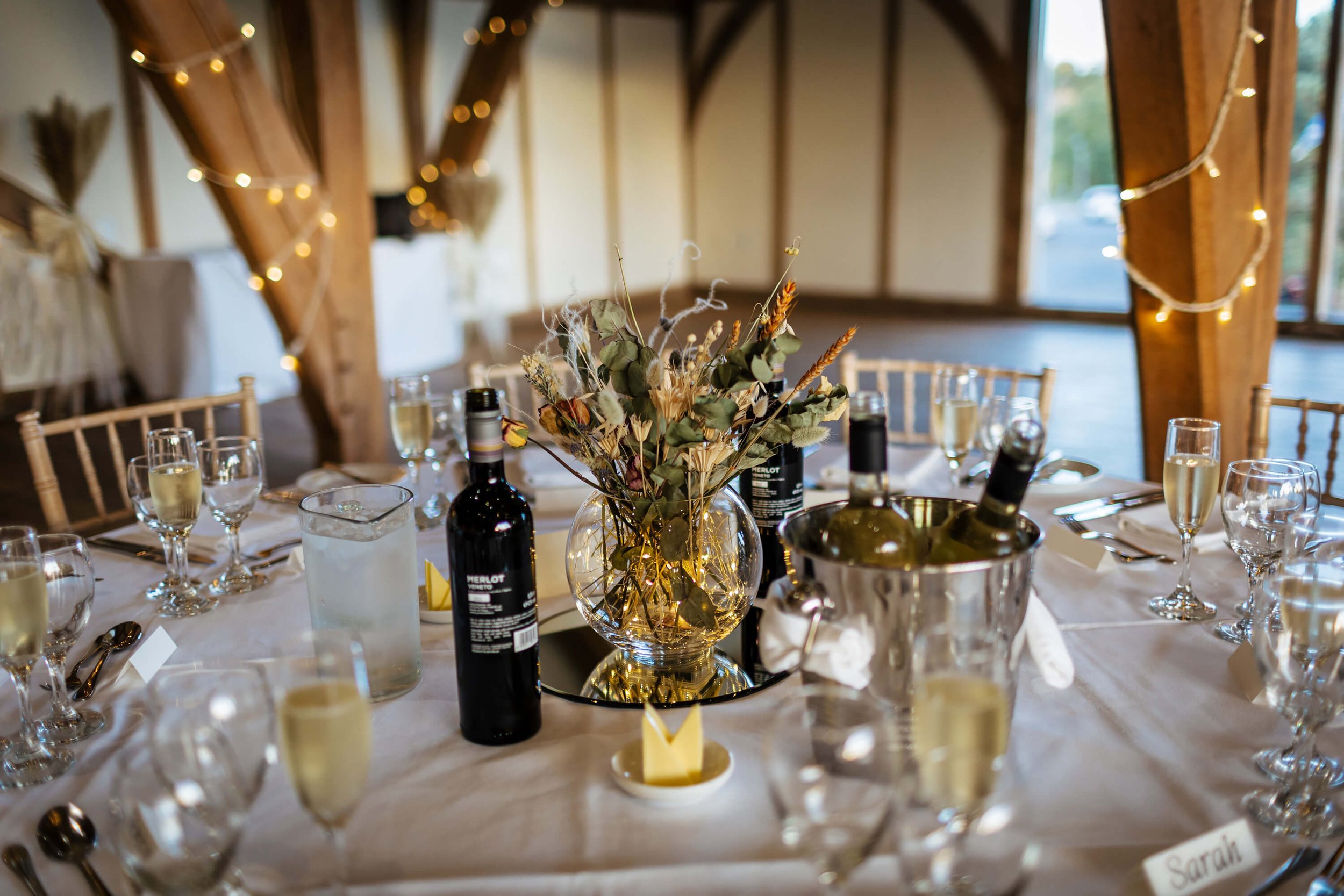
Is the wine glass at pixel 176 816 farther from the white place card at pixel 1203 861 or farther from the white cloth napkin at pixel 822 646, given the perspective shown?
the white place card at pixel 1203 861

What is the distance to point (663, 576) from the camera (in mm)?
1184

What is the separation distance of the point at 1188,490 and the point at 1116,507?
0.42m

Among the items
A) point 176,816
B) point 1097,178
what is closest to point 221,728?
point 176,816

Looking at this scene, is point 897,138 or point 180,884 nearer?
point 180,884

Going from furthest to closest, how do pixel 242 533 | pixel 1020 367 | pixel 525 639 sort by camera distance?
1. pixel 1020 367
2. pixel 242 533
3. pixel 525 639

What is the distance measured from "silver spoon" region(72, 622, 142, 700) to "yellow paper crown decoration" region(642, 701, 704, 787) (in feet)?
2.32

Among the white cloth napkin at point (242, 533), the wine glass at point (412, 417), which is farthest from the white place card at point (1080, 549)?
the white cloth napkin at point (242, 533)

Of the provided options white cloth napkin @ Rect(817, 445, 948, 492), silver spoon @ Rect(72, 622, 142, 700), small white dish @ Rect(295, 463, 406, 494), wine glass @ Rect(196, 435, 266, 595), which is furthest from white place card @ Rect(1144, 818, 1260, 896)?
small white dish @ Rect(295, 463, 406, 494)

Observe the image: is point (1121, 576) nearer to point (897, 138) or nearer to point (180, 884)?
point (180, 884)

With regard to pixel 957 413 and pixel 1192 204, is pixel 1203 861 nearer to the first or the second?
pixel 957 413

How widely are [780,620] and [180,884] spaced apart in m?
0.53

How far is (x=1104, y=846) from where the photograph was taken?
0.90m

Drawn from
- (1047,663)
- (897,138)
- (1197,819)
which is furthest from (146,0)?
(897,138)

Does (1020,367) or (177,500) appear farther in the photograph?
(1020,367)
